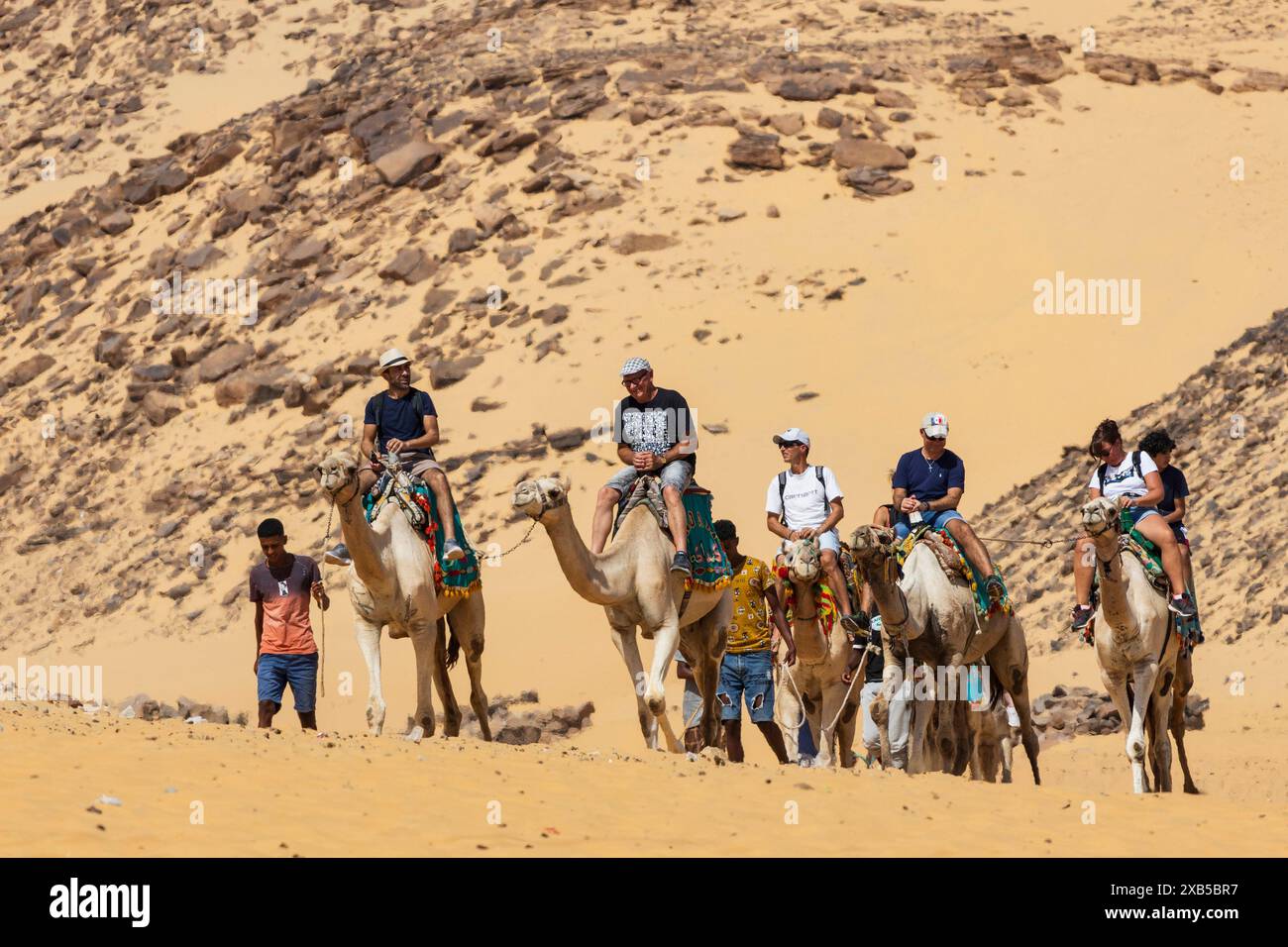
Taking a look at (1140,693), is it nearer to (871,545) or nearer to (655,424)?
(871,545)

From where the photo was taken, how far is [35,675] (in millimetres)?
32125

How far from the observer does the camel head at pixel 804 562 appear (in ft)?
52.1

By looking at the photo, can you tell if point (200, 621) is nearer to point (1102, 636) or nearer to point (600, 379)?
point (600, 379)

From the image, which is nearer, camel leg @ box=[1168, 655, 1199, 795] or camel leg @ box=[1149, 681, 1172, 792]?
camel leg @ box=[1149, 681, 1172, 792]

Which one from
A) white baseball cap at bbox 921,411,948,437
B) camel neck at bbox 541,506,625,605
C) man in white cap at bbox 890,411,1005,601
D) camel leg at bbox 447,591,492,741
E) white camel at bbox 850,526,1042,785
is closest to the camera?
camel neck at bbox 541,506,625,605

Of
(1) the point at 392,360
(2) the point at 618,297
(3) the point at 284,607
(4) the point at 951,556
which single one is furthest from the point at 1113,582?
(2) the point at 618,297

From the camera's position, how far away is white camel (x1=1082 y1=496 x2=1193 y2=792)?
51.5 feet

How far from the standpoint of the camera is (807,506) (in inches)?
663

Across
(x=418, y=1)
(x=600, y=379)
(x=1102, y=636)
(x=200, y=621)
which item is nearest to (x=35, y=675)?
(x=200, y=621)

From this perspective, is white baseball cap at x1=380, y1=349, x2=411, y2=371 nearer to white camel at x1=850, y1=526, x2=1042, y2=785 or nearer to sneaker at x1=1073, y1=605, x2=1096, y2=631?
white camel at x1=850, y1=526, x2=1042, y2=785

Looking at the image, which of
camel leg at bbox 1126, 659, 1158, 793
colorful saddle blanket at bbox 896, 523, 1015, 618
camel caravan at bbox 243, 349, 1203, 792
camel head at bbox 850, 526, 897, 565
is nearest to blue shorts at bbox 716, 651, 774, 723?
camel caravan at bbox 243, 349, 1203, 792

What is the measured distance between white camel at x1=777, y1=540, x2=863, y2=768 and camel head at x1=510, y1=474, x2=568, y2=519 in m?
2.40

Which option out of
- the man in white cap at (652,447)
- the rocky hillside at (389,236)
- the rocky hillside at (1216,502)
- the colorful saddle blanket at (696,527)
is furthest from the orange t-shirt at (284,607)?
the rocky hillside at (389,236)

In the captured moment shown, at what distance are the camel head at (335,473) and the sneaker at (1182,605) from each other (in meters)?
6.44
